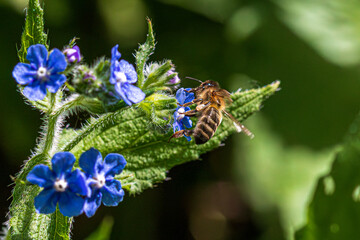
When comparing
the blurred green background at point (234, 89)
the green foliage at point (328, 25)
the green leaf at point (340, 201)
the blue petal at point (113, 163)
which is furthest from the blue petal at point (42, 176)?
the green foliage at point (328, 25)

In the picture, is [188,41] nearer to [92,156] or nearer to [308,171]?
[308,171]

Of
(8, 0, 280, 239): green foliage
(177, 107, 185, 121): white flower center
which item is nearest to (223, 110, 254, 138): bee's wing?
(8, 0, 280, 239): green foliage

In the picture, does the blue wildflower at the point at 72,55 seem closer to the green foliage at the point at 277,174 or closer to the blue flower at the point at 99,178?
the blue flower at the point at 99,178

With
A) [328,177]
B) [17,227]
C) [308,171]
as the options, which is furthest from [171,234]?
[17,227]

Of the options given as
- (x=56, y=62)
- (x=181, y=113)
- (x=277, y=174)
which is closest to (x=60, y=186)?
(x=56, y=62)

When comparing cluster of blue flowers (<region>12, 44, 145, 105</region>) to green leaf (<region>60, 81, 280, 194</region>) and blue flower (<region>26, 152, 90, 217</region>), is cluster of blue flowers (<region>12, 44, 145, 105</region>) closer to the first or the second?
blue flower (<region>26, 152, 90, 217</region>)

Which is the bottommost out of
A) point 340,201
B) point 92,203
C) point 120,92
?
point 92,203

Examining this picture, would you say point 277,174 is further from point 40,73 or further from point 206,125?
point 40,73
